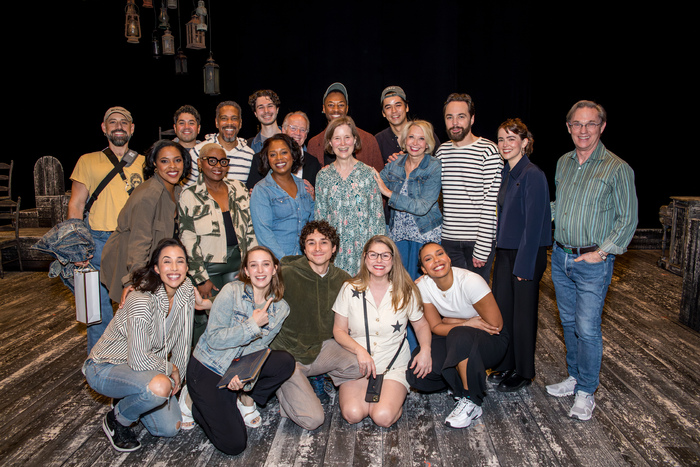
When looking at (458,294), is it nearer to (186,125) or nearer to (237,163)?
(237,163)

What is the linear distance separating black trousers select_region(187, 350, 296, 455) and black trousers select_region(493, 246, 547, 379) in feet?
4.28

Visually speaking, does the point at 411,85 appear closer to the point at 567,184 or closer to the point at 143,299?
the point at 567,184

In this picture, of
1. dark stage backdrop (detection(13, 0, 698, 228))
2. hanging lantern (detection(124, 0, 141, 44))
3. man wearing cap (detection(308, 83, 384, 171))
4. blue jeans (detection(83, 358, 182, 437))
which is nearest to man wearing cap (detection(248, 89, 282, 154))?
man wearing cap (detection(308, 83, 384, 171))

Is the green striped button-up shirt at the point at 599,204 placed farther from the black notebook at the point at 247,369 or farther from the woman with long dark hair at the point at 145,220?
the woman with long dark hair at the point at 145,220

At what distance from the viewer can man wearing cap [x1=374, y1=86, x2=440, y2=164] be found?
3.54 m

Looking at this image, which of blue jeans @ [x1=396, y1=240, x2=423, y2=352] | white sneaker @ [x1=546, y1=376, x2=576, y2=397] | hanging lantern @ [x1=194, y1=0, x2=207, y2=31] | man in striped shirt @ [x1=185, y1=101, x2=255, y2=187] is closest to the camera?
white sneaker @ [x1=546, y1=376, x2=576, y2=397]

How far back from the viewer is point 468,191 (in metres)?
3.02

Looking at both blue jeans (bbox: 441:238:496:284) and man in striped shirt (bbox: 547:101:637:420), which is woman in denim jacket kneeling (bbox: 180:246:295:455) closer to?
blue jeans (bbox: 441:238:496:284)

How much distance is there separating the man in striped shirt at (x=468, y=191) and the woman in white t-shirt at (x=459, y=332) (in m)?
0.30

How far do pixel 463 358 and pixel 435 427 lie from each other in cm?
38

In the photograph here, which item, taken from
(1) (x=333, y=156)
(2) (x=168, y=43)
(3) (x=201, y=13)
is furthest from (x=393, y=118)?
(2) (x=168, y=43)

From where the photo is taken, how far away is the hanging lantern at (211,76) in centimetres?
571

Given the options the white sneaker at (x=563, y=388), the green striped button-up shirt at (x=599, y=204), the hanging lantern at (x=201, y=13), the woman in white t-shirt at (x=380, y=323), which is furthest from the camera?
the hanging lantern at (x=201, y=13)

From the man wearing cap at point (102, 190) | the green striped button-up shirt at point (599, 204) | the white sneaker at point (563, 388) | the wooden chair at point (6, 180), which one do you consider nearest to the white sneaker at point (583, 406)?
the white sneaker at point (563, 388)
